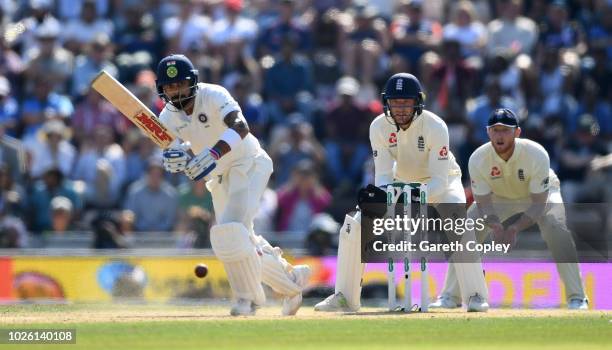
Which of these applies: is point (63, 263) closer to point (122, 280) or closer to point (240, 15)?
point (122, 280)

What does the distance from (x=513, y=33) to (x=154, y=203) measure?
17.9 feet

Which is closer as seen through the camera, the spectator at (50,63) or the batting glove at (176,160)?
the batting glove at (176,160)

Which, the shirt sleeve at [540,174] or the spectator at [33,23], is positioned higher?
the spectator at [33,23]

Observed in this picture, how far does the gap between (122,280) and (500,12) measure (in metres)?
7.16

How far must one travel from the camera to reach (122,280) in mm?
15078

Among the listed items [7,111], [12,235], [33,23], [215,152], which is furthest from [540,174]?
[33,23]

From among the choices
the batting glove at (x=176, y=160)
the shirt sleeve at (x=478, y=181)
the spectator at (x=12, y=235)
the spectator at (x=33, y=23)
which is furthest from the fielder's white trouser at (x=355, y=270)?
the spectator at (x=33, y=23)

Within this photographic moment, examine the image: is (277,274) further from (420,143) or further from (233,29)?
(233,29)

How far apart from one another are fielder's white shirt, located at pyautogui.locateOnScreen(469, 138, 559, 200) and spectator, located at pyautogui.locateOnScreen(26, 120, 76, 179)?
275 inches

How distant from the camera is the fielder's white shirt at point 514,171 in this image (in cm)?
1238

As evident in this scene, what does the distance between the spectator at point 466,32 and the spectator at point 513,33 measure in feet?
0.54

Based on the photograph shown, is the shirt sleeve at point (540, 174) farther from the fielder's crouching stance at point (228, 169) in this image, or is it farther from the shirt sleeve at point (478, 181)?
the fielder's crouching stance at point (228, 169)

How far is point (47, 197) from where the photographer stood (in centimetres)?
1711

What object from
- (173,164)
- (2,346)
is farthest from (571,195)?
(2,346)
